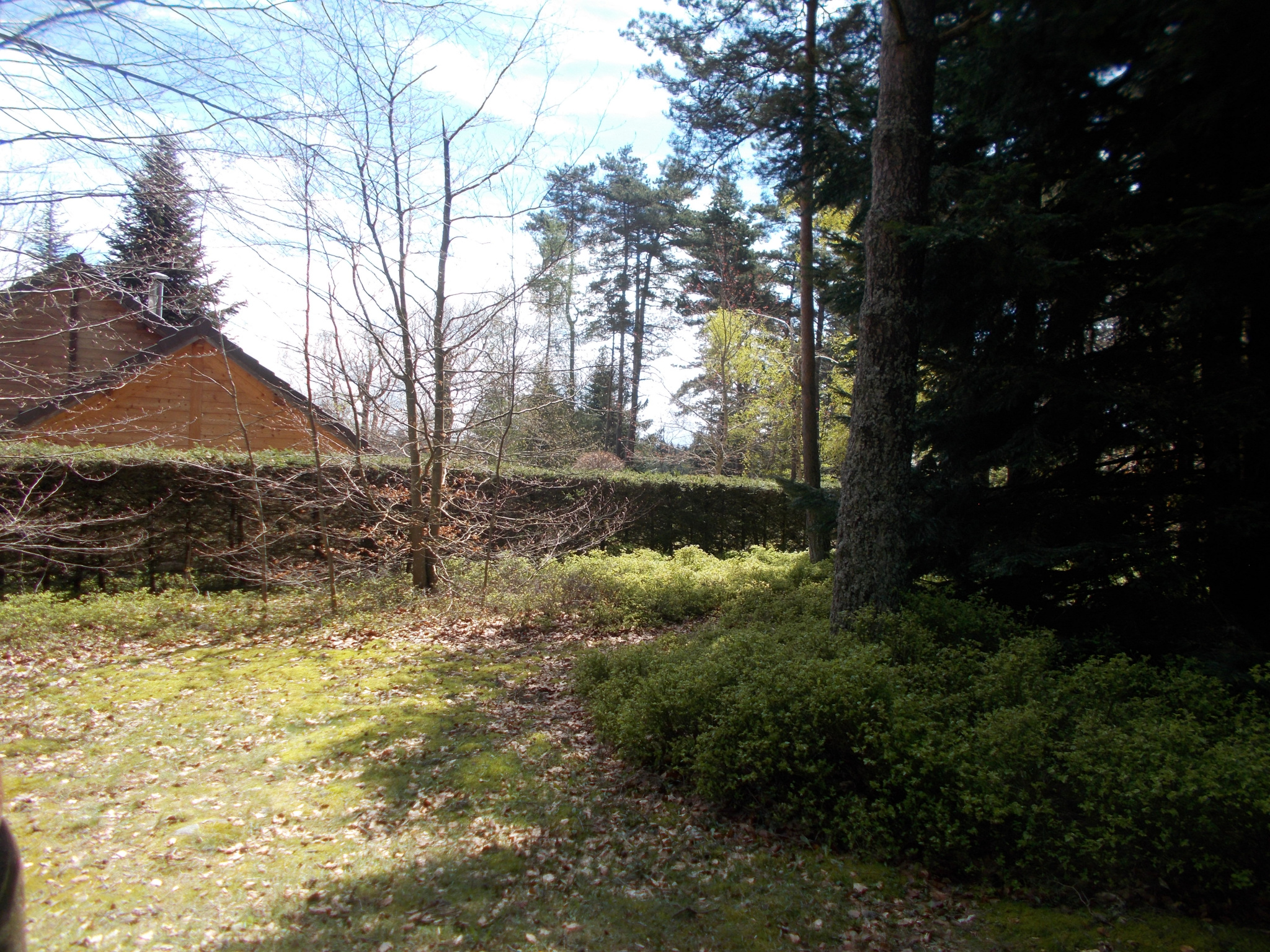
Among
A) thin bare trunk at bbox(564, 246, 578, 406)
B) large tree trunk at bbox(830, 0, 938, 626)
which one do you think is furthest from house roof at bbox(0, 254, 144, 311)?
thin bare trunk at bbox(564, 246, 578, 406)

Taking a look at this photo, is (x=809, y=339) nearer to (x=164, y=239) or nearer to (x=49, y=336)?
(x=164, y=239)

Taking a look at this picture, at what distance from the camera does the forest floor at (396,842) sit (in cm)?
302

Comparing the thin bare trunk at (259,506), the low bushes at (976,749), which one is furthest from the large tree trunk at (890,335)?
the thin bare trunk at (259,506)

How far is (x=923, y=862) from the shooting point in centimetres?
353

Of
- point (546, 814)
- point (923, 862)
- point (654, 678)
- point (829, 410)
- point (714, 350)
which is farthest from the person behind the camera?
point (714, 350)

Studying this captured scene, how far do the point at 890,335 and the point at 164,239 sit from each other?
667 cm

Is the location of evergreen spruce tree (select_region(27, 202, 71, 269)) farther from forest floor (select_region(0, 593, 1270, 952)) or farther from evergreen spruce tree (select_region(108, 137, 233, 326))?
forest floor (select_region(0, 593, 1270, 952))

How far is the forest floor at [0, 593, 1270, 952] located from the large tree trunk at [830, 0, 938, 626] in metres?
2.80

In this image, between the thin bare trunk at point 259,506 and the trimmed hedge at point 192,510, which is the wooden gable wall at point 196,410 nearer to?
the trimmed hedge at point 192,510

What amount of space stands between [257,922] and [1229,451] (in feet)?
23.1

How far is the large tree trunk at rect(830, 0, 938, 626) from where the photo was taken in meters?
6.09

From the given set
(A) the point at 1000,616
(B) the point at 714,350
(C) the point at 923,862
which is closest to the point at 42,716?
(C) the point at 923,862

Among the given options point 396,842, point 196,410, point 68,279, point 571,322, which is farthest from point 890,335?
point 571,322

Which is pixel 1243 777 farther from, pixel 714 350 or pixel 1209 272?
pixel 714 350
